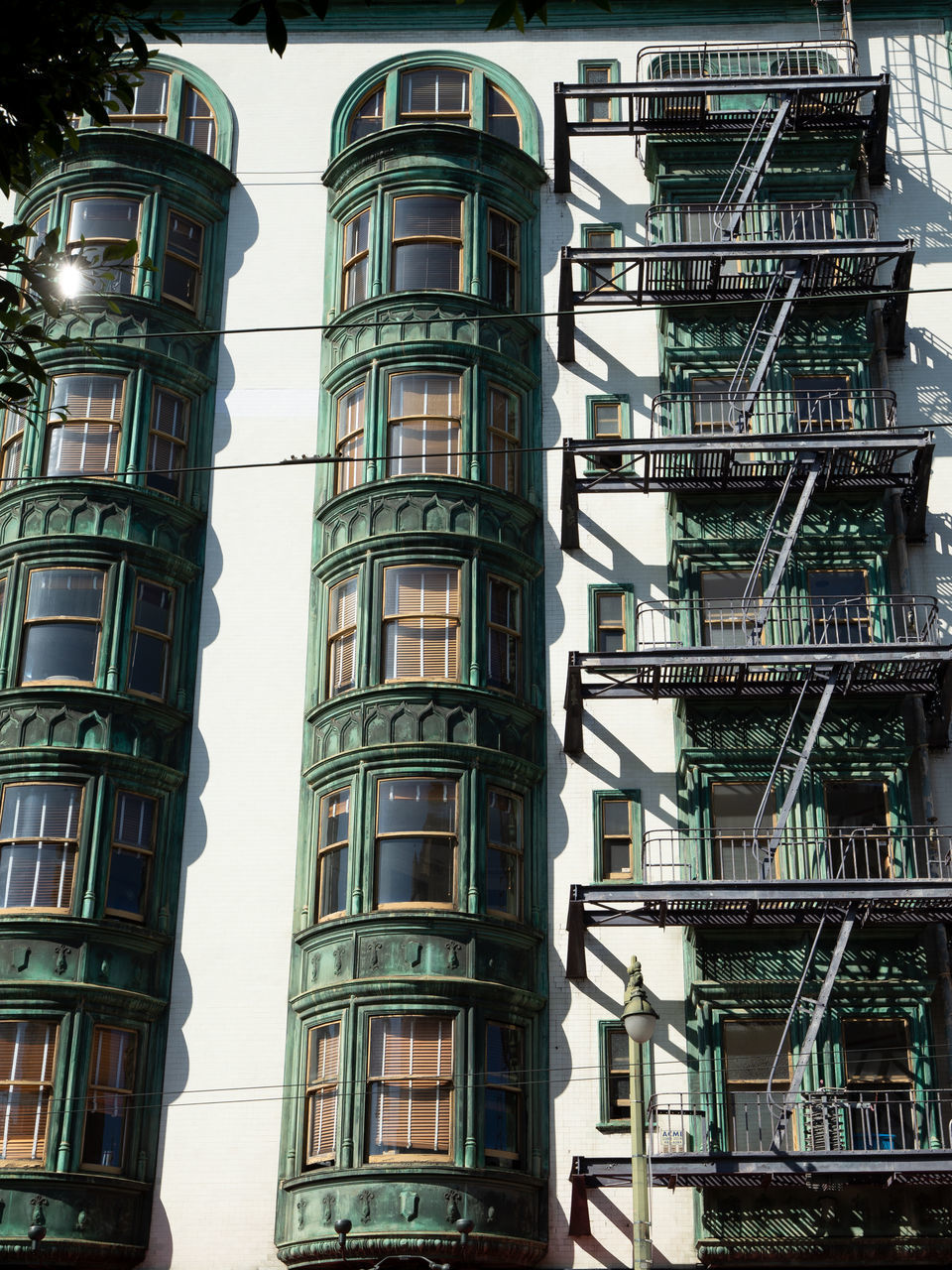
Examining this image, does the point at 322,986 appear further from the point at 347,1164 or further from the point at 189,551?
A: the point at 189,551

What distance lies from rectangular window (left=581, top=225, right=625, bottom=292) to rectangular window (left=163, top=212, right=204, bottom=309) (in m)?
7.65

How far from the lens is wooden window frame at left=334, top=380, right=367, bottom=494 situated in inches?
1212

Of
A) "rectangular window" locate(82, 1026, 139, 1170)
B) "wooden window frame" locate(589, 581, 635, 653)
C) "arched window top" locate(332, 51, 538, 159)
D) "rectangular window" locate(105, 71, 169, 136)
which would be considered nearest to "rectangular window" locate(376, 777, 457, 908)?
"wooden window frame" locate(589, 581, 635, 653)

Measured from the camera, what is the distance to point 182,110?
115 ft

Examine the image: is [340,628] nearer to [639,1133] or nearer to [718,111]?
[639,1133]

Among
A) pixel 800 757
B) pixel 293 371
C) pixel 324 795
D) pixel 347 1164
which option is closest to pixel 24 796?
pixel 324 795

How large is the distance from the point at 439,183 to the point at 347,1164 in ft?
60.1

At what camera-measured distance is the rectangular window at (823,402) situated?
31391 mm

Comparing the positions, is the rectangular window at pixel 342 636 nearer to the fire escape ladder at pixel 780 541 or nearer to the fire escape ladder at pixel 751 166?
the fire escape ladder at pixel 780 541

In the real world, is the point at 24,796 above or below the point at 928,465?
below

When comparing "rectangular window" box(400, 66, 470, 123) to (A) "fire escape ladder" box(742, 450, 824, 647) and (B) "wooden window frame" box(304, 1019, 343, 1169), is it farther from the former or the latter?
(B) "wooden window frame" box(304, 1019, 343, 1169)

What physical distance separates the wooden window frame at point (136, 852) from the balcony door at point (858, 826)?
36.8ft

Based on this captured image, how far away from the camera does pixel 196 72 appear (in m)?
35.7

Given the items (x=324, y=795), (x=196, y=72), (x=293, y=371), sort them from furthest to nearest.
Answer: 1. (x=196, y=72)
2. (x=293, y=371)
3. (x=324, y=795)
